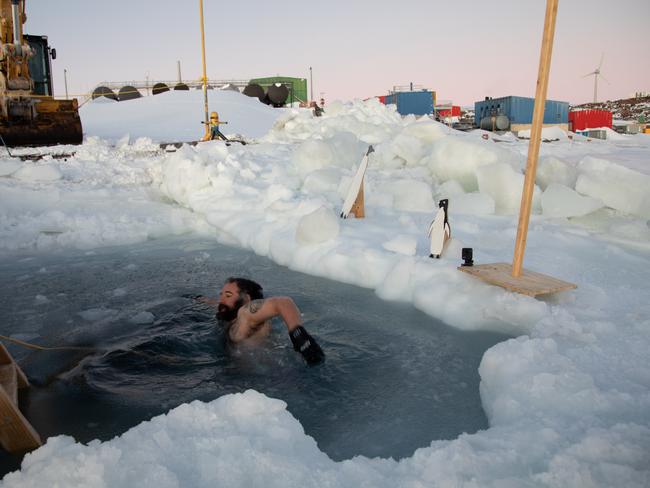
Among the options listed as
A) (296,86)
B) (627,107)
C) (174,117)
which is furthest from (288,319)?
(627,107)

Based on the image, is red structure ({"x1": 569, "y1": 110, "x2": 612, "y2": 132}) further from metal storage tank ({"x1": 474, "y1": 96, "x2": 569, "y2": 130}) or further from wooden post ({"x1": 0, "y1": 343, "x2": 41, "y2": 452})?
wooden post ({"x1": 0, "y1": 343, "x2": 41, "y2": 452})

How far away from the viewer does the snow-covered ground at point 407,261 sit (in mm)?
1905

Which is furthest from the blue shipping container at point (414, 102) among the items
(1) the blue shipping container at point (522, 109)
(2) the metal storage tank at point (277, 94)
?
(2) the metal storage tank at point (277, 94)

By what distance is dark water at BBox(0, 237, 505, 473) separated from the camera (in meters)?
2.71

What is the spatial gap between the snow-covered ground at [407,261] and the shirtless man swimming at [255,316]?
1059mm

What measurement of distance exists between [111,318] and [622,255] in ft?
14.8

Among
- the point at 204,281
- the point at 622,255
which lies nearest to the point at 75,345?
the point at 204,281

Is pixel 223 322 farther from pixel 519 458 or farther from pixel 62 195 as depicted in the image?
pixel 62 195

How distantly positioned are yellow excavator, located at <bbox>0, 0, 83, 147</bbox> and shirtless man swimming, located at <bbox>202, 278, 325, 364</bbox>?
29.5ft

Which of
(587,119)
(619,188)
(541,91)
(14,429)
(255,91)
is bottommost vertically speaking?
(14,429)

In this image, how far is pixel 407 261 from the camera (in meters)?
4.48

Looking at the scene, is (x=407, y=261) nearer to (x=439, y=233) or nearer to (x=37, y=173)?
(x=439, y=233)

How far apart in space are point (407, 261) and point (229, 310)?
1.55m

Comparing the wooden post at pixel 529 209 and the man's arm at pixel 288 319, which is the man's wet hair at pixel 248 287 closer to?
the man's arm at pixel 288 319
